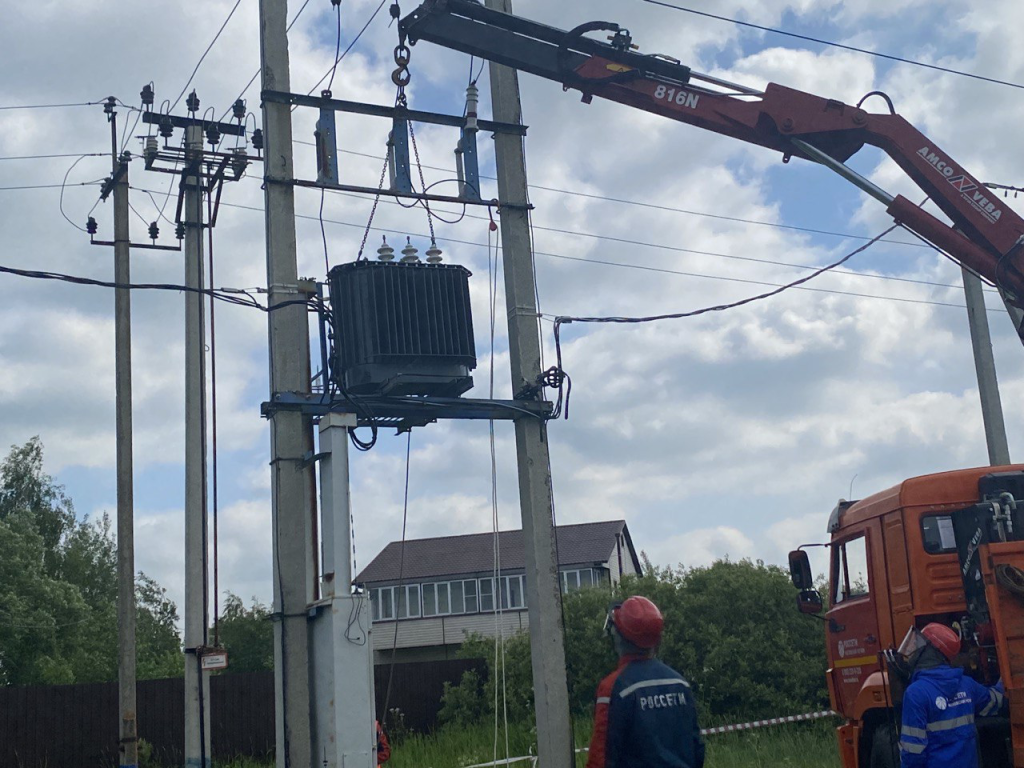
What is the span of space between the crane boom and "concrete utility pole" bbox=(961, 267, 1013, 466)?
14.5ft

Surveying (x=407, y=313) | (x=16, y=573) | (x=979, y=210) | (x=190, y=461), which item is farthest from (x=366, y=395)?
(x=16, y=573)

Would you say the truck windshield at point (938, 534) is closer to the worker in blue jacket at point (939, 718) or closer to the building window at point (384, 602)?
the worker in blue jacket at point (939, 718)

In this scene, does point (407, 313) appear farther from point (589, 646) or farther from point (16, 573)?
point (16, 573)

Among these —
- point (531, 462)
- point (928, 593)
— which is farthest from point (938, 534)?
point (531, 462)

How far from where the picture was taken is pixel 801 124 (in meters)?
12.0

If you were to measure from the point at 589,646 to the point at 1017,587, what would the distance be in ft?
44.7

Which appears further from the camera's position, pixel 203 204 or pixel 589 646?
pixel 589 646

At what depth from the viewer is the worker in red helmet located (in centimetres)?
444

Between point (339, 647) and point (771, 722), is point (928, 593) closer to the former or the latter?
point (339, 647)

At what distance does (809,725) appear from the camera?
19.3m

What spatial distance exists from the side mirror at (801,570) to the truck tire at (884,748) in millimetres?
1665

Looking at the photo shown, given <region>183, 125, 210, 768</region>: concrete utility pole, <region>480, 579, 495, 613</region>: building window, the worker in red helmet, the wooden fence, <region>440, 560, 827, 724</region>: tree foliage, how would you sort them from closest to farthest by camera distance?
the worker in red helmet < <region>183, 125, 210, 768</region>: concrete utility pole < <region>440, 560, 827, 724</region>: tree foliage < the wooden fence < <region>480, 579, 495, 613</region>: building window

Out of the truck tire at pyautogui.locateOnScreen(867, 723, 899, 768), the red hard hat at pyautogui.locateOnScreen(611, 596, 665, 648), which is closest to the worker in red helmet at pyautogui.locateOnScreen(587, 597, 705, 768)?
the red hard hat at pyautogui.locateOnScreen(611, 596, 665, 648)

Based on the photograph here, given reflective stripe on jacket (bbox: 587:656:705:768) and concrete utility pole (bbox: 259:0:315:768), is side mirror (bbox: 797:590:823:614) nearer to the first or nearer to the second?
concrete utility pole (bbox: 259:0:315:768)
